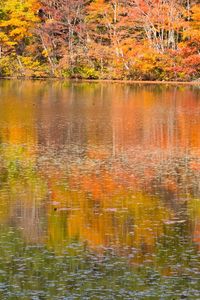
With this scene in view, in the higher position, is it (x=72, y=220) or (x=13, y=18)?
(x=13, y=18)

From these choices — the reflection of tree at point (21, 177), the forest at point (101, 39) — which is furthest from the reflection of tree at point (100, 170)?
the forest at point (101, 39)

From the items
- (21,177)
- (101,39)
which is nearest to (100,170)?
(21,177)

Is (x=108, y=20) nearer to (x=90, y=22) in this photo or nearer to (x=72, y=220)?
(x=90, y=22)

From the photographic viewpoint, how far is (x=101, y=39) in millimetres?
59688

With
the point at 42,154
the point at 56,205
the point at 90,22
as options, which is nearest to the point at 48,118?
the point at 42,154

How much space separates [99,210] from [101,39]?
49.3m

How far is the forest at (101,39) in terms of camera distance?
54.5 m

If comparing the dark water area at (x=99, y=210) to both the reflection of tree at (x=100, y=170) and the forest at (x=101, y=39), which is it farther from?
the forest at (x=101, y=39)

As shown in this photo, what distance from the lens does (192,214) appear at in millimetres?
11078

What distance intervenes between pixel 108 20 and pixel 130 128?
35.2 m

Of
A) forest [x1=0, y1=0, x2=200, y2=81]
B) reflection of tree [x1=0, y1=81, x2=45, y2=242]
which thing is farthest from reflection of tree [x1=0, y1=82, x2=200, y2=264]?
forest [x1=0, y1=0, x2=200, y2=81]

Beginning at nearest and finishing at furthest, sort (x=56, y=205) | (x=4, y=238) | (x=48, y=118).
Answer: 1. (x=4, y=238)
2. (x=56, y=205)
3. (x=48, y=118)

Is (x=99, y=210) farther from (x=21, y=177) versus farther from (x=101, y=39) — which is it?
(x=101, y=39)

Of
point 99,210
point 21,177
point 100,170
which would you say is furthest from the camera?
point 100,170
